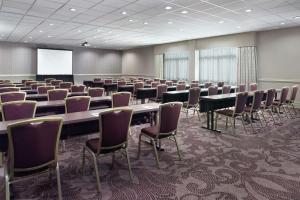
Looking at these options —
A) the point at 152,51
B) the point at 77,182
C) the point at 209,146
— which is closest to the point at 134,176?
the point at 77,182

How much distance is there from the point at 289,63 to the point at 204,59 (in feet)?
14.1

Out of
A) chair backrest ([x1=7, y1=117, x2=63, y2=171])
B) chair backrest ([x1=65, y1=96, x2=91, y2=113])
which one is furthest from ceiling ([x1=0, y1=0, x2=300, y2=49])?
chair backrest ([x1=7, y1=117, x2=63, y2=171])

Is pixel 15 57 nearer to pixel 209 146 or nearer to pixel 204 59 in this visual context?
pixel 204 59

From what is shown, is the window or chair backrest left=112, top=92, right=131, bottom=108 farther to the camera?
the window

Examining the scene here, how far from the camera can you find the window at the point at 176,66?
523 inches

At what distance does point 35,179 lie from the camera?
291cm

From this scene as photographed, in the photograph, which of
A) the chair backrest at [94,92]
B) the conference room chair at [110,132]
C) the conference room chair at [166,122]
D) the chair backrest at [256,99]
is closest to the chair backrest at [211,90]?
the chair backrest at [256,99]

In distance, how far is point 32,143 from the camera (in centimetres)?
209

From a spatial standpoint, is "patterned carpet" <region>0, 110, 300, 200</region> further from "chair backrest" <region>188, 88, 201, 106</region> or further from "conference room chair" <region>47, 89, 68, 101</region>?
"chair backrest" <region>188, 88, 201, 106</region>

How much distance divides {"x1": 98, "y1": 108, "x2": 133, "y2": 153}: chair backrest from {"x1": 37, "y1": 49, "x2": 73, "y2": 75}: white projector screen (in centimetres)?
1421

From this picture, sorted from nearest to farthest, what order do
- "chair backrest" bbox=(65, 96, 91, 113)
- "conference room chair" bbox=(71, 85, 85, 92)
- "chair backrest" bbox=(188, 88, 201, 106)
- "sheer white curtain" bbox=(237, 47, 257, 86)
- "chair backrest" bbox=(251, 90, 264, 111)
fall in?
"chair backrest" bbox=(65, 96, 91, 113)
"chair backrest" bbox=(251, 90, 264, 111)
"chair backrest" bbox=(188, 88, 201, 106)
"conference room chair" bbox=(71, 85, 85, 92)
"sheer white curtain" bbox=(237, 47, 257, 86)

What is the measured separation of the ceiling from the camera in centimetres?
582

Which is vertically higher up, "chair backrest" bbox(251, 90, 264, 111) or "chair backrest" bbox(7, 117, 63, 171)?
"chair backrest" bbox(251, 90, 264, 111)

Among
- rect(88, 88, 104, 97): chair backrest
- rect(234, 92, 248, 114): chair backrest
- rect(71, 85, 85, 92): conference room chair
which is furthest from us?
rect(71, 85, 85, 92): conference room chair
